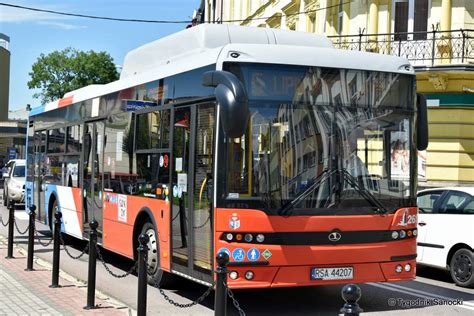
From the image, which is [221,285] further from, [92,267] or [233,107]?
[92,267]

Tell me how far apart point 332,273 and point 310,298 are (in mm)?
1648

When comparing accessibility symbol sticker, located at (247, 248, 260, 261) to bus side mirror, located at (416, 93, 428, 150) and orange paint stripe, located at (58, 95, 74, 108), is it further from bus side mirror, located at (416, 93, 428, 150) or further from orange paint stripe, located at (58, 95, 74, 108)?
orange paint stripe, located at (58, 95, 74, 108)

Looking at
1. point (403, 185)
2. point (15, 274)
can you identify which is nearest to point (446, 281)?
point (403, 185)

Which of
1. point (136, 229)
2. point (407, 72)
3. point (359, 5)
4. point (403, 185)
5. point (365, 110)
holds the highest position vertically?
point (359, 5)

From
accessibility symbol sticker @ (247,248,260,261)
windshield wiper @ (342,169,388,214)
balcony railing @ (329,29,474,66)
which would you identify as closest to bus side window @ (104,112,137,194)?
accessibility symbol sticker @ (247,248,260,261)

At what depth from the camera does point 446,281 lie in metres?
11.1

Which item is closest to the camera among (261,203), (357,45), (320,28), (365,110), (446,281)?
(261,203)

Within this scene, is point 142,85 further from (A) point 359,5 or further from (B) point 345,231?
(A) point 359,5

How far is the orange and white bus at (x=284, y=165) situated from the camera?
7.25 m

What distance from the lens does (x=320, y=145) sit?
297 inches

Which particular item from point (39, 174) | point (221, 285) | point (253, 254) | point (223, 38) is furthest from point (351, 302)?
point (39, 174)

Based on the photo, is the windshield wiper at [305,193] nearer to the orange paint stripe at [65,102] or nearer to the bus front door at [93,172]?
the bus front door at [93,172]

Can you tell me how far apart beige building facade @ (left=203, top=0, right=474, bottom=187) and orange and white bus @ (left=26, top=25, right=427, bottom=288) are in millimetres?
12944

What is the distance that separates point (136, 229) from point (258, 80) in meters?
3.40
